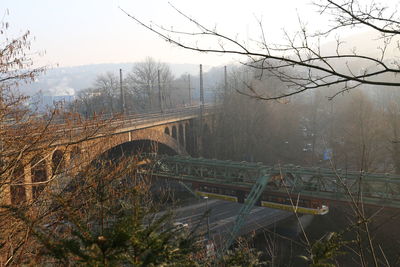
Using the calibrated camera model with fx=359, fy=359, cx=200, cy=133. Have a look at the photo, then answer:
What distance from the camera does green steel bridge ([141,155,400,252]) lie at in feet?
48.7

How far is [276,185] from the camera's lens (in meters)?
17.7

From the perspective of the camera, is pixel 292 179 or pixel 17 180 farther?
pixel 292 179

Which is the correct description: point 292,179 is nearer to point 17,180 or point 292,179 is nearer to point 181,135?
point 181,135

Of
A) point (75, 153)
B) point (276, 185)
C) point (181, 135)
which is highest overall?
point (75, 153)

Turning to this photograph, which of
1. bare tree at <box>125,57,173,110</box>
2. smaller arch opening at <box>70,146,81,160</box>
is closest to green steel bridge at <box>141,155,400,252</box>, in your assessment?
smaller arch opening at <box>70,146,81,160</box>

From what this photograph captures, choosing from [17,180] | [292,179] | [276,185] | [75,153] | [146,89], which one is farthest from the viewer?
[146,89]

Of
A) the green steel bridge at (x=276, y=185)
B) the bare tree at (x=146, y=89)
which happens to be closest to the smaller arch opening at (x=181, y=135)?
the green steel bridge at (x=276, y=185)

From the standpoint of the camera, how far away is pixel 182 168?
22.4m

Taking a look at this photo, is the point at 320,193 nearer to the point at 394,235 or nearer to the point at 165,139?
the point at 394,235

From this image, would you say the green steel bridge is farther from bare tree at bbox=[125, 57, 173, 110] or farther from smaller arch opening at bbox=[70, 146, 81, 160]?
bare tree at bbox=[125, 57, 173, 110]

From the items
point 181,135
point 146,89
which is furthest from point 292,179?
point 146,89

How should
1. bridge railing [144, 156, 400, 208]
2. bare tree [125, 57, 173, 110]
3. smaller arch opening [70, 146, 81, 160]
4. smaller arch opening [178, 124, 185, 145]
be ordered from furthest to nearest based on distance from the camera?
bare tree [125, 57, 173, 110] < smaller arch opening [178, 124, 185, 145] < bridge railing [144, 156, 400, 208] < smaller arch opening [70, 146, 81, 160]

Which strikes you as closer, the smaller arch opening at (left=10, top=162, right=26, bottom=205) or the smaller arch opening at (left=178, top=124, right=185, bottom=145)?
the smaller arch opening at (left=10, top=162, right=26, bottom=205)

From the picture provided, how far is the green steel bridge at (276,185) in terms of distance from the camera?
48.7 feet
